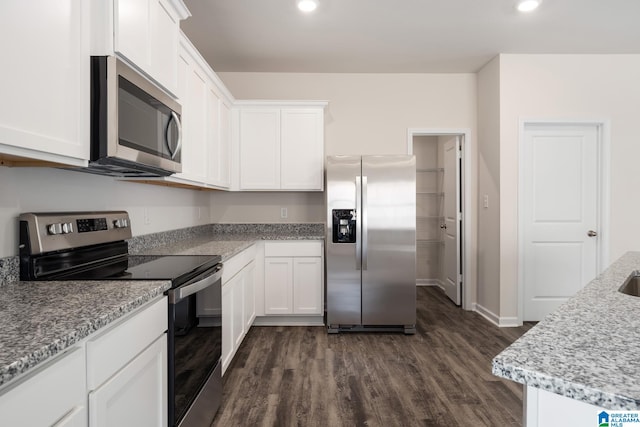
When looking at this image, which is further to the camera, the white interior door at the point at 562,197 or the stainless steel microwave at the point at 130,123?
the white interior door at the point at 562,197

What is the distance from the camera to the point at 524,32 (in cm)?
303

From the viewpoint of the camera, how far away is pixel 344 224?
127 inches

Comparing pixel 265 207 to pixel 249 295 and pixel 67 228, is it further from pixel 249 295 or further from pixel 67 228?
pixel 67 228

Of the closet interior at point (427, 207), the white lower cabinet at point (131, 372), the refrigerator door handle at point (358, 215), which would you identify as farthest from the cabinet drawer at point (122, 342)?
the closet interior at point (427, 207)

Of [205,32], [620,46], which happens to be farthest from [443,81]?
[205,32]

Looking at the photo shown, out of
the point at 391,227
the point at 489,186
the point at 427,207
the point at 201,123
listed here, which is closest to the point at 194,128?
the point at 201,123

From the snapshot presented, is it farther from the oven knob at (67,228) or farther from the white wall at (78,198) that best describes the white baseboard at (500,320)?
the oven knob at (67,228)

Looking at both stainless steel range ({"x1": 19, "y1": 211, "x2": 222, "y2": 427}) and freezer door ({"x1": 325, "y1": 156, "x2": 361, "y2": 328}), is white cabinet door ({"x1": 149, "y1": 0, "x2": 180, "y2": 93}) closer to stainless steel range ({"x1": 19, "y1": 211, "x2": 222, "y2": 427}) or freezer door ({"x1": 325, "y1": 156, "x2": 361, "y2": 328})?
stainless steel range ({"x1": 19, "y1": 211, "x2": 222, "y2": 427})

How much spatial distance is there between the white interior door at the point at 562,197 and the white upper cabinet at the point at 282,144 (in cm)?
216

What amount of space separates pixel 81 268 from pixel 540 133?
4.04 m

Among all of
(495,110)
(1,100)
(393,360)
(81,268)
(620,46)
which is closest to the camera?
(1,100)

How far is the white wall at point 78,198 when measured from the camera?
53.1 inches

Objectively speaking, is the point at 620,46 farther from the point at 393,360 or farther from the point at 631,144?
the point at 393,360

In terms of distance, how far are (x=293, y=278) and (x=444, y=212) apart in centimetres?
245
